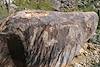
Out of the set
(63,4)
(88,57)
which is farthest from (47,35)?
(63,4)

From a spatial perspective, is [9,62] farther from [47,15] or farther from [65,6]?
[65,6]

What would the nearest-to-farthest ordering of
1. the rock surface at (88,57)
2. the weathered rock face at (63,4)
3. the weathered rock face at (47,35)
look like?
the weathered rock face at (47,35)
the rock surface at (88,57)
the weathered rock face at (63,4)

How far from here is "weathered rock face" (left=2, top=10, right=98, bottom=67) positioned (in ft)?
17.2

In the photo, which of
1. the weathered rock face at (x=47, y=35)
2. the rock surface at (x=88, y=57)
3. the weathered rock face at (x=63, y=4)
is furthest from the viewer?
the weathered rock face at (x=63, y=4)

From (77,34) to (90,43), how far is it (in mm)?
1224

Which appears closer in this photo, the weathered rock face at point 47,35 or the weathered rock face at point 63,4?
the weathered rock face at point 47,35

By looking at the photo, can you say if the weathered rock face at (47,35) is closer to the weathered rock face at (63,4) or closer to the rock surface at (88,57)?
the rock surface at (88,57)

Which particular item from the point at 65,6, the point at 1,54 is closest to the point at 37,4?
the point at 65,6

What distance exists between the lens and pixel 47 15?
18.5 ft

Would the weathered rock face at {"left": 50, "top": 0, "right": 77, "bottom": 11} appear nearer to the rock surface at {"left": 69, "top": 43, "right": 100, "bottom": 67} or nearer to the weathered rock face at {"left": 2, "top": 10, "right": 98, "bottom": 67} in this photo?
the rock surface at {"left": 69, "top": 43, "right": 100, "bottom": 67}

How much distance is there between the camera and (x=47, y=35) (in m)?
5.32

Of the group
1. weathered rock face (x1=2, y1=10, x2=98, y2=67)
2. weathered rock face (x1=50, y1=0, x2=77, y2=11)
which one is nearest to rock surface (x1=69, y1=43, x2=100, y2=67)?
weathered rock face (x1=2, y1=10, x2=98, y2=67)

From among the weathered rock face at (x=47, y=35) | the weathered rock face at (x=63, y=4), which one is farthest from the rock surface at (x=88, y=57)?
the weathered rock face at (x=63, y=4)

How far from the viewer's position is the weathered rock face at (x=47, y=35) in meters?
5.23
